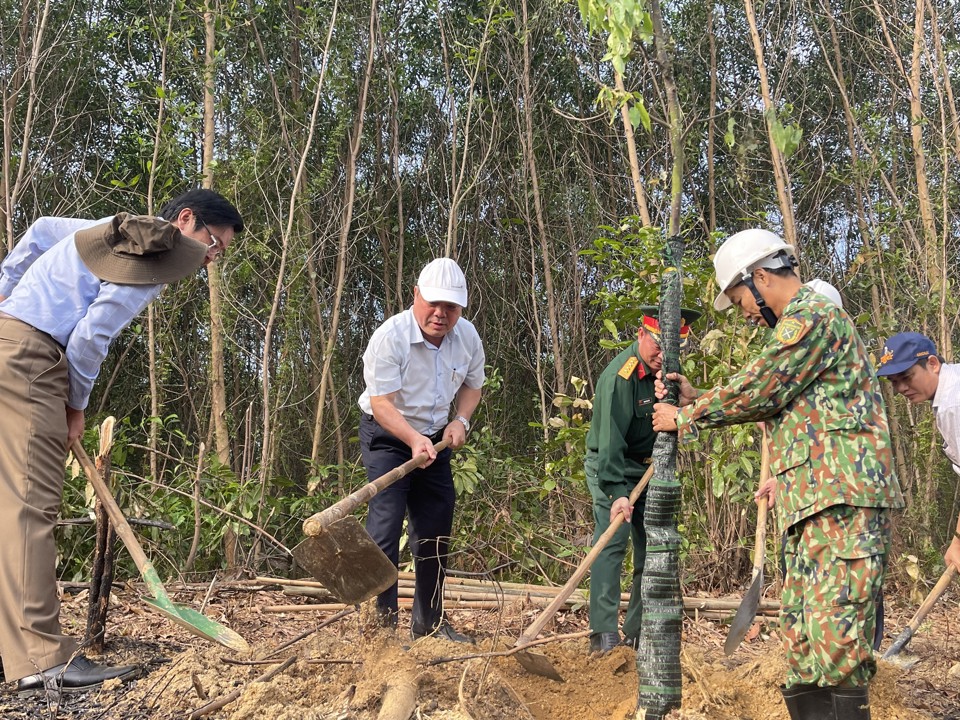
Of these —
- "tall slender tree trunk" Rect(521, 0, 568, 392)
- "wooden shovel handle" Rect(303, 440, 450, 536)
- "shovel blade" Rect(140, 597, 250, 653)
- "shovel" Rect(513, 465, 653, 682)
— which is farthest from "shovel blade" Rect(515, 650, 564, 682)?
"tall slender tree trunk" Rect(521, 0, 568, 392)

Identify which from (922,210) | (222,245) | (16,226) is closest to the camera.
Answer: (222,245)

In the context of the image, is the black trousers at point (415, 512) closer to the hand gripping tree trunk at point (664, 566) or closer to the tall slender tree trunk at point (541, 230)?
the hand gripping tree trunk at point (664, 566)

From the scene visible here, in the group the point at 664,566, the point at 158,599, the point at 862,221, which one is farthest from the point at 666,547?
the point at 862,221

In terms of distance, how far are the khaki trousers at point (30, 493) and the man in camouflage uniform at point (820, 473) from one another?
255 cm

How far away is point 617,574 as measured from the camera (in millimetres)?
4484

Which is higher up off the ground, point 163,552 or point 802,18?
point 802,18

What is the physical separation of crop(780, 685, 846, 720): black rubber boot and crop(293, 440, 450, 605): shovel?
1.70m

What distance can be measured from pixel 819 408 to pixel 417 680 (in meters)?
1.91

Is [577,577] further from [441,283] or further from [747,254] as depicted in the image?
[747,254]

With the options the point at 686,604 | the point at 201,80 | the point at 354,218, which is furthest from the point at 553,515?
the point at 201,80

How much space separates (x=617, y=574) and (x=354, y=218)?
5240 mm

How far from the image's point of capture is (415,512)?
4684mm

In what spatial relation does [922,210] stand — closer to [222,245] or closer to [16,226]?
[222,245]

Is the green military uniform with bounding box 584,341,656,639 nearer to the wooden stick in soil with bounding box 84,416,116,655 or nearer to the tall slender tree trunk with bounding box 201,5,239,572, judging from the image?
the wooden stick in soil with bounding box 84,416,116,655
